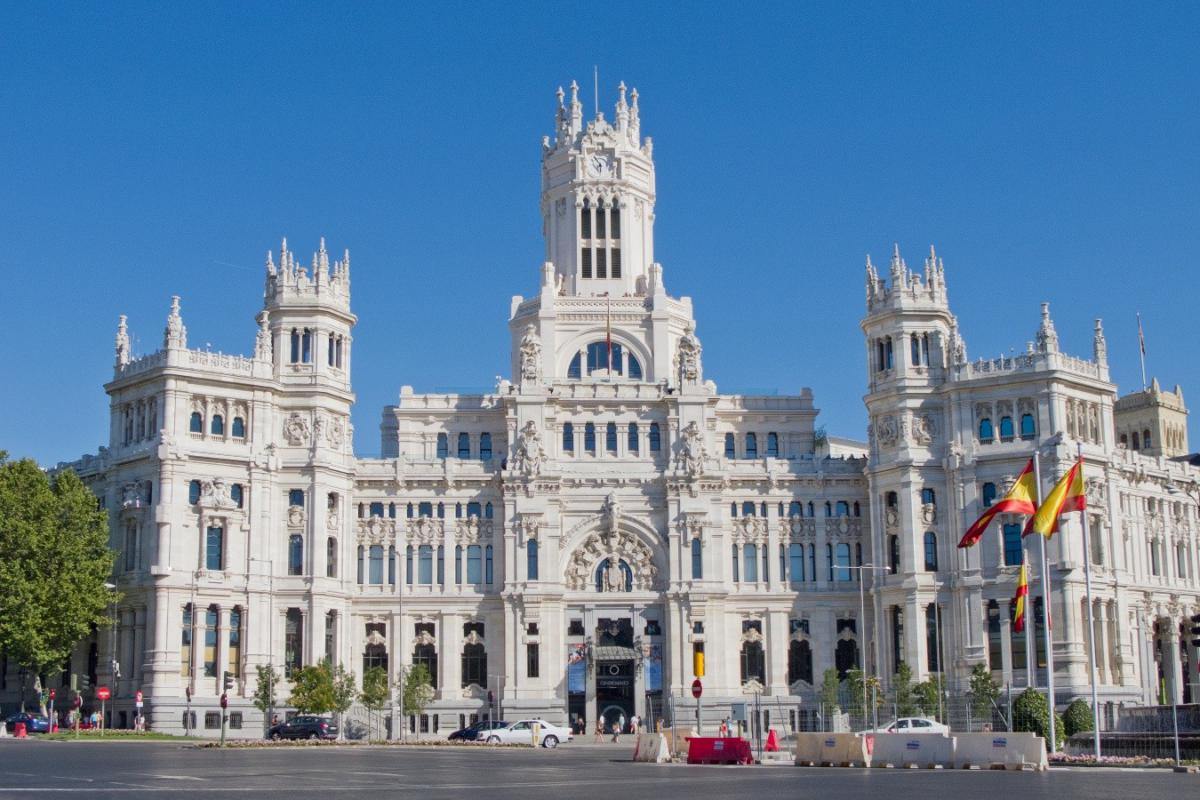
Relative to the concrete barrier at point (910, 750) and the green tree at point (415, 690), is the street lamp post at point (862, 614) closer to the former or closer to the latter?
the green tree at point (415, 690)

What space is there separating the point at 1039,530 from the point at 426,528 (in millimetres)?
53146

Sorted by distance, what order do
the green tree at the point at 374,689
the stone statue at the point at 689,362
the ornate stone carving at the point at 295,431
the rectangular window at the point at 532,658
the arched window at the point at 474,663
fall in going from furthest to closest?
1. the stone statue at the point at 689,362
2. the arched window at the point at 474,663
3. the rectangular window at the point at 532,658
4. the ornate stone carving at the point at 295,431
5. the green tree at the point at 374,689

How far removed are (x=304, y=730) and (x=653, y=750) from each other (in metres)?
32.6

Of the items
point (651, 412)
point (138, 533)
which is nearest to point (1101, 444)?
point (651, 412)

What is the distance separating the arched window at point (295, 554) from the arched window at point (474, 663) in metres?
13.0

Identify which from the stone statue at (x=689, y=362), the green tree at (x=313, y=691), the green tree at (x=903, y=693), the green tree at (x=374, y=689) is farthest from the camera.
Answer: the stone statue at (x=689, y=362)

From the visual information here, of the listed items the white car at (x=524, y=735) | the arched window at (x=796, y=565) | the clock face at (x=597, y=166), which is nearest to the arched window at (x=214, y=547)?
the white car at (x=524, y=735)

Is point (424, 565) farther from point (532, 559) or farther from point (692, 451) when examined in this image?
point (692, 451)

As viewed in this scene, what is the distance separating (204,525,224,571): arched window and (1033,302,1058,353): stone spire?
5472cm

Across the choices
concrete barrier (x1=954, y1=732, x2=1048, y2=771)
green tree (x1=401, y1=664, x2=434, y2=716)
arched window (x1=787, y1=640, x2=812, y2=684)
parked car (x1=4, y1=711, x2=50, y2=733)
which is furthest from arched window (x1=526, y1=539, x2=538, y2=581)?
concrete barrier (x1=954, y1=732, x2=1048, y2=771)

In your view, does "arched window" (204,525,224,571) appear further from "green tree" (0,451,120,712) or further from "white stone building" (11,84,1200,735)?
"green tree" (0,451,120,712)

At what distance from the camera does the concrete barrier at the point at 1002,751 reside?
56.8 m

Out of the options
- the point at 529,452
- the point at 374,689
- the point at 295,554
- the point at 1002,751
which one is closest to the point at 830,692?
the point at 529,452

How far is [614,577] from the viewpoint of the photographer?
A: 4306 inches
